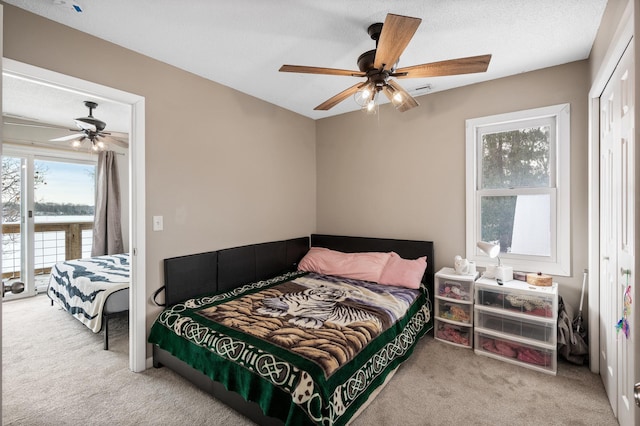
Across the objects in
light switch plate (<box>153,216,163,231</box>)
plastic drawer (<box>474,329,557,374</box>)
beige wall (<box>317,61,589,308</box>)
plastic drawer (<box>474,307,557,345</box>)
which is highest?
beige wall (<box>317,61,589,308</box>)

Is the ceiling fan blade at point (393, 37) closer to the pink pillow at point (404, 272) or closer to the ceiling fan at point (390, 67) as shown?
the ceiling fan at point (390, 67)

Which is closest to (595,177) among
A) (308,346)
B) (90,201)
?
(308,346)

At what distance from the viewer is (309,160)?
163 inches

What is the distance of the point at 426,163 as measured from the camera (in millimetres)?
3271

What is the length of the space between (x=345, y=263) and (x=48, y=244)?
4661 millimetres

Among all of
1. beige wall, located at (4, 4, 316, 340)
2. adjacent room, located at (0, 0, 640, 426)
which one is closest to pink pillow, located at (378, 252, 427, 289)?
adjacent room, located at (0, 0, 640, 426)

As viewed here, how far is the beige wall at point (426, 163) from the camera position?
100 inches

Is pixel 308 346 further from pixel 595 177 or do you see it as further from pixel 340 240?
pixel 595 177

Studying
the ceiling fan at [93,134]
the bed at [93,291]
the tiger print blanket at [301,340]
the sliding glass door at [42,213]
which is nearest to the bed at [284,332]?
the tiger print blanket at [301,340]

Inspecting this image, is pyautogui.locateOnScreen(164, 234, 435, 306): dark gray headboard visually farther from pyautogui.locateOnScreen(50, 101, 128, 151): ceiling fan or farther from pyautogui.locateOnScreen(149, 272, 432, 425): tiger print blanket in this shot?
pyautogui.locateOnScreen(50, 101, 128, 151): ceiling fan

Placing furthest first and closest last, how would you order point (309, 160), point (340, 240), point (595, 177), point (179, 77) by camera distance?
point (309, 160) < point (340, 240) < point (179, 77) < point (595, 177)

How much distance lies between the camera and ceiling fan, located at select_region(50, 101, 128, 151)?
136 inches

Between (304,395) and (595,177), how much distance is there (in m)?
2.59

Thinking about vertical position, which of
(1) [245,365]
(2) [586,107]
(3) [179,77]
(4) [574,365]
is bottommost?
(4) [574,365]
